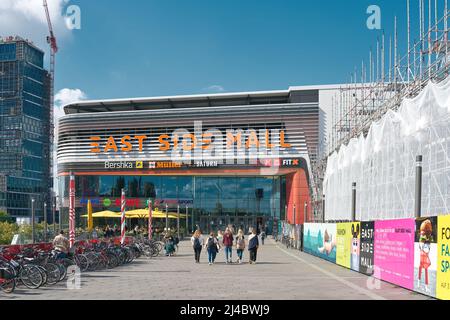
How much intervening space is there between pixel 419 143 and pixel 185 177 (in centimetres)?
4898

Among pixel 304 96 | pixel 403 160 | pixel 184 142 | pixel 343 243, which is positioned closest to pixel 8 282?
pixel 343 243

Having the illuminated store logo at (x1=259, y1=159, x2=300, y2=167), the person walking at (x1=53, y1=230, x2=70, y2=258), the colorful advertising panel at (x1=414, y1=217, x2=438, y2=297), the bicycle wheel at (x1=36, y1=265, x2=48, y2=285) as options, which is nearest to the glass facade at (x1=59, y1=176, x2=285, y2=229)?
the illuminated store logo at (x1=259, y1=159, x2=300, y2=167)

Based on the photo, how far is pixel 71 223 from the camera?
20.2 metres

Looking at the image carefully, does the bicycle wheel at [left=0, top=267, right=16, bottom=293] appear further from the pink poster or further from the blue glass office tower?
the blue glass office tower

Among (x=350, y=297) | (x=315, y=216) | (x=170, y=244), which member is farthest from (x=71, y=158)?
(x=350, y=297)

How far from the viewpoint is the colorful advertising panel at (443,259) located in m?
12.0

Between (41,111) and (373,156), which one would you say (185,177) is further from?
(41,111)

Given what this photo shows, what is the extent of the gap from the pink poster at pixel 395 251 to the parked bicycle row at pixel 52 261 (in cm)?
943

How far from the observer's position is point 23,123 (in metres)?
154

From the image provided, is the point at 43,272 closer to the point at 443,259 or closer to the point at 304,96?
the point at 443,259

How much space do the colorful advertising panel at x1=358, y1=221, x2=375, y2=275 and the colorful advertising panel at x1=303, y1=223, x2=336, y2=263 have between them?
503 cm

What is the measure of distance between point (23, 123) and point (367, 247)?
147738mm

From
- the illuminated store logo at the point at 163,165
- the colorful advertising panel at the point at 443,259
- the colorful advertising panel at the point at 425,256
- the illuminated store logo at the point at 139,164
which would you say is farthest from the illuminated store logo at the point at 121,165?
the colorful advertising panel at the point at 443,259

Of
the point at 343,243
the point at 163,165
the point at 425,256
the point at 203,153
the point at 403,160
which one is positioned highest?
the point at 203,153
